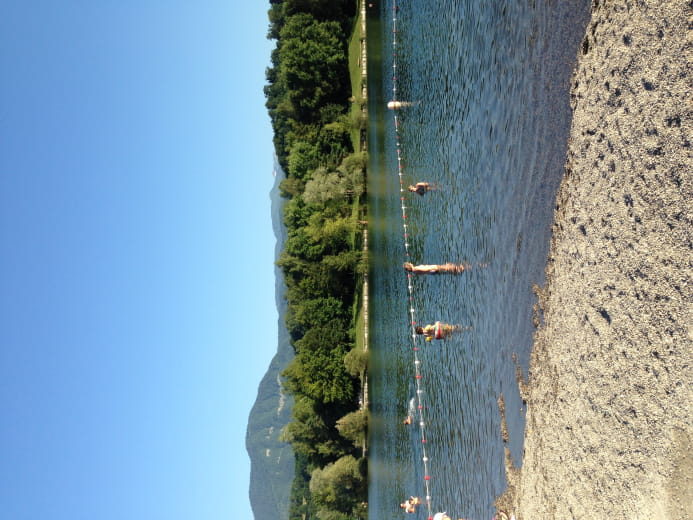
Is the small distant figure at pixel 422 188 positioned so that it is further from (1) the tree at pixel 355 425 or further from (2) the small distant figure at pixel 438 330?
(1) the tree at pixel 355 425

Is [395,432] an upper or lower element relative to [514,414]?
lower

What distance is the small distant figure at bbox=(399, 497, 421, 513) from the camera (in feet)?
96.0

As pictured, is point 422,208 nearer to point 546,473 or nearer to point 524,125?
point 524,125

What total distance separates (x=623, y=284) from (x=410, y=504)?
2404 cm

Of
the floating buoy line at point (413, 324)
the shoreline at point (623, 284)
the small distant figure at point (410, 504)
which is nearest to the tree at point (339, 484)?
the small distant figure at point (410, 504)

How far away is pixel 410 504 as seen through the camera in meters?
30.3

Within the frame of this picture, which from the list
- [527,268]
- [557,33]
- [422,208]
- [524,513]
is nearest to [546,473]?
[524,513]

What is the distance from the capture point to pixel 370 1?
5072 cm

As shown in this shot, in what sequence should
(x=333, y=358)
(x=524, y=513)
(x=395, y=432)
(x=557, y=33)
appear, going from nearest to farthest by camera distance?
(x=557, y=33) → (x=524, y=513) → (x=395, y=432) → (x=333, y=358)

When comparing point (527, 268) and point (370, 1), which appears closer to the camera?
point (527, 268)

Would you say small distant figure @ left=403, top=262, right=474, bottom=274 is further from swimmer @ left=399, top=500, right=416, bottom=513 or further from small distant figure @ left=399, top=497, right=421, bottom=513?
swimmer @ left=399, top=500, right=416, bottom=513

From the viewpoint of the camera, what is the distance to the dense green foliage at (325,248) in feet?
158

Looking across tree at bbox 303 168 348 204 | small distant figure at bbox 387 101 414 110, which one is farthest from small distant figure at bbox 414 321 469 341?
tree at bbox 303 168 348 204

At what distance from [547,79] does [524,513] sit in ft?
35.0
